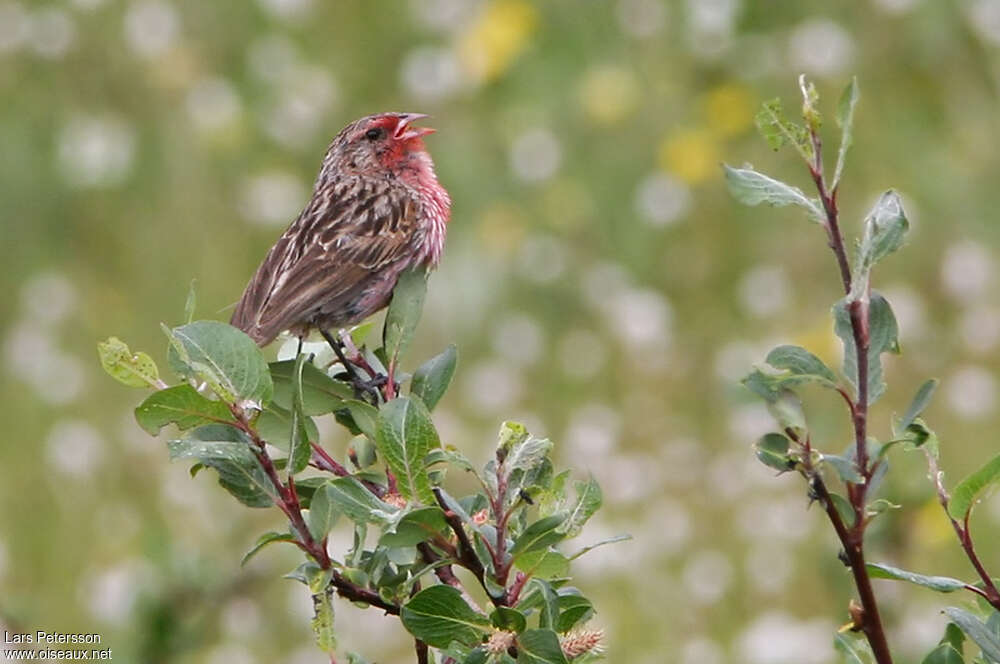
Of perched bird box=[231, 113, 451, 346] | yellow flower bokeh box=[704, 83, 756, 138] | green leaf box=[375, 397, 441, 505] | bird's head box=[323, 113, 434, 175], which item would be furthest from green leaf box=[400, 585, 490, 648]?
yellow flower bokeh box=[704, 83, 756, 138]

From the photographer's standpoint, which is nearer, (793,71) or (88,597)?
(88,597)

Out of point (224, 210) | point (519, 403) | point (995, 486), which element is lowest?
point (995, 486)

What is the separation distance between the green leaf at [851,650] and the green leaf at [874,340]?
33cm

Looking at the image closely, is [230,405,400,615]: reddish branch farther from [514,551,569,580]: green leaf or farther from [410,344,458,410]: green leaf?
[410,344,458,410]: green leaf

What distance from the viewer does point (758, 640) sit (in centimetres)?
611

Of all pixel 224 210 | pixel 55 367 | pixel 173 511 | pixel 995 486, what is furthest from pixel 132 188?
pixel 995 486

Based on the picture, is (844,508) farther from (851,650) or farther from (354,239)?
(354,239)

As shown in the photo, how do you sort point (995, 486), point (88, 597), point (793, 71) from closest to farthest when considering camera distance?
point (995, 486), point (88, 597), point (793, 71)

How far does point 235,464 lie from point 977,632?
845 millimetres

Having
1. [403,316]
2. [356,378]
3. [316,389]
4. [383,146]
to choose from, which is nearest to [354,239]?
[383,146]

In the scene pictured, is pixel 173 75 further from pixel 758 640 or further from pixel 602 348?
pixel 758 640

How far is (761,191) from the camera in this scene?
6.23ft

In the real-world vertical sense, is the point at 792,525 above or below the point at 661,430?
below

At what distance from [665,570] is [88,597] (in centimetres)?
225
